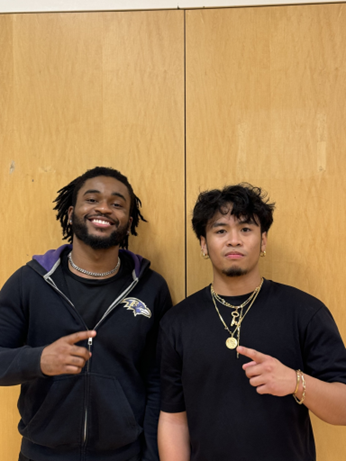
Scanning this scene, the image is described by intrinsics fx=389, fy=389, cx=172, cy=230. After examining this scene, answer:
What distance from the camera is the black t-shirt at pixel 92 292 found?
4.97 ft

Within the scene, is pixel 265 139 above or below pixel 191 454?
above

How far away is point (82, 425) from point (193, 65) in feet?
5.37

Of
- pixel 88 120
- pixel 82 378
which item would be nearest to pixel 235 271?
pixel 82 378

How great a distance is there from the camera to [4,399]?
6.21ft

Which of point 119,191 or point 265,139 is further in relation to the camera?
point 265,139

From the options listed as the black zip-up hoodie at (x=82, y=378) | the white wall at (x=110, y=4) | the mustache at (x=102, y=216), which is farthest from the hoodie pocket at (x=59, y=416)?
the white wall at (x=110, y=4)

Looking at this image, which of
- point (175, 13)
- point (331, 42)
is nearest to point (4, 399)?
point (175, 13)

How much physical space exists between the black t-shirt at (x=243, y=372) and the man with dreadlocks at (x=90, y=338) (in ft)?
0.47

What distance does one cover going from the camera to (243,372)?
4.44ft

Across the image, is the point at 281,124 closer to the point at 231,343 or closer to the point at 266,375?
the point at 231,343

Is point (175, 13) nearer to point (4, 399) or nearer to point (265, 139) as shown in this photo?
point (265, 139)

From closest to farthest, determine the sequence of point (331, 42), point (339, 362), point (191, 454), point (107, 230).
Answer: point (339, 362)
point (191, 454)
point (107, 230)
point (331, 42)

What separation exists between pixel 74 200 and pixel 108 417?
88 centimetres

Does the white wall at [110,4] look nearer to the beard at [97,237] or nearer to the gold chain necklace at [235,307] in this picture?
the beard at [97,237]
